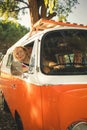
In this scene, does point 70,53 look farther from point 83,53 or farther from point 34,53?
point 34,53

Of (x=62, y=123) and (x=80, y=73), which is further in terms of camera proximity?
(x=80, y=73)

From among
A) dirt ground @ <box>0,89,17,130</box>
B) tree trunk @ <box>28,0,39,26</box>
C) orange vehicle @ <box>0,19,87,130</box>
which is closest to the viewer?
orange vehicle @ <box>0,19,87,130</box>

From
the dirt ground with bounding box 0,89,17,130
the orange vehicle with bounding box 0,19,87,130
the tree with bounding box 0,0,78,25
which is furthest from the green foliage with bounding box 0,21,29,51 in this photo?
the orange vehicle with bounding box 0,19,87,130

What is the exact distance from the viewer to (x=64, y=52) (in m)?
5.12

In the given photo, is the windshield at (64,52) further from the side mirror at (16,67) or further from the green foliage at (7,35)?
the green foliage at (7,35)

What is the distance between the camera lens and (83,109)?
160 inches

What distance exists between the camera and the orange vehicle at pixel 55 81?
13.4ft

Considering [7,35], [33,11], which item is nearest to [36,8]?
[33,11]

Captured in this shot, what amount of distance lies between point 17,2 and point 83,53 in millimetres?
21284

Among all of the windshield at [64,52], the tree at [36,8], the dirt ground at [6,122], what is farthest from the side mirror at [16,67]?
the tree at [36,8]

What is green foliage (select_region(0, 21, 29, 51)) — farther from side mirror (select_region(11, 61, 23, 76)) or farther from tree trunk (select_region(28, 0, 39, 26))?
side mirror (select_region(11, 61, 23, 76))

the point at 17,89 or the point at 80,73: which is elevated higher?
the point at 80,73

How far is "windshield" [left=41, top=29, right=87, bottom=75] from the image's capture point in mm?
4645

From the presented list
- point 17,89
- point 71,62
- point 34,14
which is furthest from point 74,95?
point 34,14
